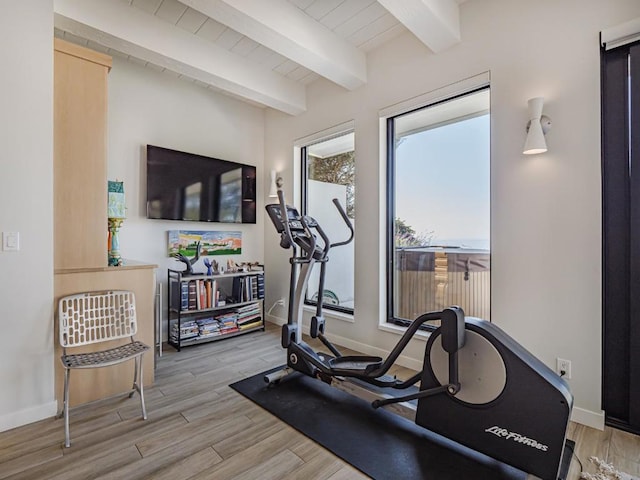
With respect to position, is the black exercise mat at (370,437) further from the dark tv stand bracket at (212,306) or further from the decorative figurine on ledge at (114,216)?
the decorative figurine on ledge at (114,216)

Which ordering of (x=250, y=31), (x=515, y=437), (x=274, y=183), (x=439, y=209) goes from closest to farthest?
(x=515, y=437)
(x=250, y=31)
(x=439, y=209)
(x=274, y=183)

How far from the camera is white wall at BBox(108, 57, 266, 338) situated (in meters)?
3.39

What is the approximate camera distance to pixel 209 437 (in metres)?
1.97

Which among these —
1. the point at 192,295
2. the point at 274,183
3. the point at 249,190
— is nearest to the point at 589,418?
the point at 192,295

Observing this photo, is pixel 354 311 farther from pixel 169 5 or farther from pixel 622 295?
pixel 169 5

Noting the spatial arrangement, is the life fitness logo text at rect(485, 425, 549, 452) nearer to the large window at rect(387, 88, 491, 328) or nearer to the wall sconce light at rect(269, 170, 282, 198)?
the large window at rect(387, 88, 491, 328)

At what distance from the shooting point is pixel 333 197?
13.2 feet

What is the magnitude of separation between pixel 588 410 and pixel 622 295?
745 mm

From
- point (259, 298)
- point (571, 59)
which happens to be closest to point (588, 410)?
point (571, 59)

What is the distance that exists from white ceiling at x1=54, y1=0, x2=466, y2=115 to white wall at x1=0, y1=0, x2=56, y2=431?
1.52 ft

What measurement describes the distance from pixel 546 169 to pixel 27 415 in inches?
144

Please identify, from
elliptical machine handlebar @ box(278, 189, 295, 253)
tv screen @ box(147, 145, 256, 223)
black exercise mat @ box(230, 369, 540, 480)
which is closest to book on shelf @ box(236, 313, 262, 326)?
tv screen @ box(147, 145, 256, 223)

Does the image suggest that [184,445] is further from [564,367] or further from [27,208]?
[564,367]

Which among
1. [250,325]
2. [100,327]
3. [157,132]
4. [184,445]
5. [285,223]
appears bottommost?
[184,445]
